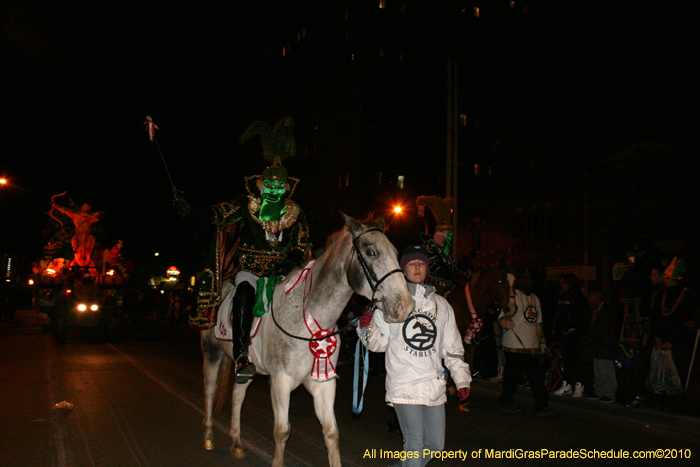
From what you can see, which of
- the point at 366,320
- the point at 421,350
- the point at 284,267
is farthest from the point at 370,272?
the point at 284,267

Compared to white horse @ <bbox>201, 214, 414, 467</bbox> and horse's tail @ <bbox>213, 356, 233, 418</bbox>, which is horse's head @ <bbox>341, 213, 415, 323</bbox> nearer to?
white horse @ <bbox>201, 214, 414, 467</bbox>

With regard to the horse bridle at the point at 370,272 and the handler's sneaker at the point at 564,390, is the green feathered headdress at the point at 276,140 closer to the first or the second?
the horse bridle at the point at 370,272

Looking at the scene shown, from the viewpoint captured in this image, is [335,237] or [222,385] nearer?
[335,237]

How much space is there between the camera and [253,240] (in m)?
6.07

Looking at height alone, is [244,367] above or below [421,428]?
above

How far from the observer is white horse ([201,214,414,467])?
A: 4.24 meters

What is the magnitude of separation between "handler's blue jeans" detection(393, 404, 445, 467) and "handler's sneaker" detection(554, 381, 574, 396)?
694 centimetres

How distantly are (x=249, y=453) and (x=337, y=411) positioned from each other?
2.58 m

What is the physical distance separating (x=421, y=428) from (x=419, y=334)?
68 centimetres

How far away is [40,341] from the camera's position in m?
19.4

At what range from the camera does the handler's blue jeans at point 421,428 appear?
4016 millimetres

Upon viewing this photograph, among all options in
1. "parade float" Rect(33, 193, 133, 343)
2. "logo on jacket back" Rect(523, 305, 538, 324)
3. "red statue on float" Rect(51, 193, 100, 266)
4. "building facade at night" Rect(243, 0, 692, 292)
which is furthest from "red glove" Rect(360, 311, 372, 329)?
"red statue on float" Rect(51, 193, 100, 266)

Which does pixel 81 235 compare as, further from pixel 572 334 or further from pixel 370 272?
pixel 370 272

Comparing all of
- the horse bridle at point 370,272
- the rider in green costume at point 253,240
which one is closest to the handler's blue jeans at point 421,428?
the horse bridle at point 370,272
